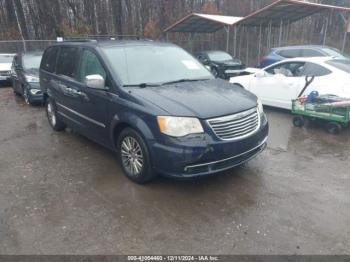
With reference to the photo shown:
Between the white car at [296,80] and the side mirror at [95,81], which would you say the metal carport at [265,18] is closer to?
the white car at [296,80]

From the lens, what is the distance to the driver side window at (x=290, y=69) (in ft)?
24.8

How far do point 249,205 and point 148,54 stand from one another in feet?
8.83

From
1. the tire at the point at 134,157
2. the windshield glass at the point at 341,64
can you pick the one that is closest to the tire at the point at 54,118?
the tire at the point at 134,157

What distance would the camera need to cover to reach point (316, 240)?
10.1 feet

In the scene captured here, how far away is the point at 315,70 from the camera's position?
283 inches

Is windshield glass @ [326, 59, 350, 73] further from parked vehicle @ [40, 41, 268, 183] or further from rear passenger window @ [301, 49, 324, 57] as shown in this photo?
rear passenger window @ [301, 49, 324, 57]

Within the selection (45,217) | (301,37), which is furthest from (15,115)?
(301,37)

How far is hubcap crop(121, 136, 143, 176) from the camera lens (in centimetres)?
405

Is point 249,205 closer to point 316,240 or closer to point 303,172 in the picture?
point 316,240

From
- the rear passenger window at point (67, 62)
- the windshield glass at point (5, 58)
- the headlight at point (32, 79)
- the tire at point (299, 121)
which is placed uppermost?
the rear passenger window at point (67, 62)

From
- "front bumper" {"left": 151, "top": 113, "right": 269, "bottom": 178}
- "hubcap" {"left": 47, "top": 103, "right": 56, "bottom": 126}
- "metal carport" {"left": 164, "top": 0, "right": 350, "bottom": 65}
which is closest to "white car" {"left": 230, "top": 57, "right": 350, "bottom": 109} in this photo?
"front bumper" {"left": 151, "top": 113, "right": 269, "bottom": 178}

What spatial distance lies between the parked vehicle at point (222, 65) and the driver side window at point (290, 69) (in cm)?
609

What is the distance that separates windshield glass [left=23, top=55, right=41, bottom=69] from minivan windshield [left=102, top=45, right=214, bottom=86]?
631cm

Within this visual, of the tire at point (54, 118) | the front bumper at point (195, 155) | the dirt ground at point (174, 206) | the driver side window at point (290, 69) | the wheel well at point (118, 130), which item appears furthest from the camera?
the driver side window at point (290, 69)
